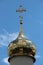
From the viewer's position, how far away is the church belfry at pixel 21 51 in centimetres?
1973

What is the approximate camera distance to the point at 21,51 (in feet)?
66.1

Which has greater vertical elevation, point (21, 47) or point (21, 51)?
point (21, 47)

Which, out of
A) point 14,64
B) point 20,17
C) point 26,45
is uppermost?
point 20,17

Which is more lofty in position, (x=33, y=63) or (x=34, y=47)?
(x=34, y=47)

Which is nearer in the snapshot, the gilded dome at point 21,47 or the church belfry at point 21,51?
the church belfry at point 21,51

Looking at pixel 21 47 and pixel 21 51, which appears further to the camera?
pixel 21 47

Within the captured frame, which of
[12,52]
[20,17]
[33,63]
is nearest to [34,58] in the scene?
[33,63]

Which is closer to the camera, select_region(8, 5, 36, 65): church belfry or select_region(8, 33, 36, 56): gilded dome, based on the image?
select_region(8, 5, 36, 65): church belfry

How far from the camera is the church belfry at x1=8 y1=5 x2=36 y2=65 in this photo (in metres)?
19.7

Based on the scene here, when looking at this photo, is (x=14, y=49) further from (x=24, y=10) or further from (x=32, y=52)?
(x=24, y=10)

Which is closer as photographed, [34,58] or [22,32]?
[34,58]

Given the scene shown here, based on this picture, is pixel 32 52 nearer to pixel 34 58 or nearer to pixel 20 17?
pixel 34 58

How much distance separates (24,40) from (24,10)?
212 centimetres

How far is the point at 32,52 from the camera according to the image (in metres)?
20.7
